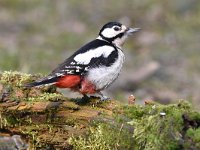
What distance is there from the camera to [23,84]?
21.7 feet

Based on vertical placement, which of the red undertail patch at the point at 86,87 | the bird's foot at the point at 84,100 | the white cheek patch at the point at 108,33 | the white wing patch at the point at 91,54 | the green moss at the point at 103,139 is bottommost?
the green moss at the point at 103,139

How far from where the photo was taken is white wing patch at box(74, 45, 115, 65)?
6.64m

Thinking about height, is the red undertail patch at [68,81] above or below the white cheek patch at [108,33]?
below

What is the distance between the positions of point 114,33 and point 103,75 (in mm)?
808

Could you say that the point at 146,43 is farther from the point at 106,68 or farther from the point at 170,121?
the point at 170,121

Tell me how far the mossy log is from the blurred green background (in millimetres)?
4846

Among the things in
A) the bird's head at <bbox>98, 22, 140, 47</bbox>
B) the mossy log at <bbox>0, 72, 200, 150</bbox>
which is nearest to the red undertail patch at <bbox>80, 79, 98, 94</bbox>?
the mossy log at <bbox>0, 72, 200, 150</bbox>

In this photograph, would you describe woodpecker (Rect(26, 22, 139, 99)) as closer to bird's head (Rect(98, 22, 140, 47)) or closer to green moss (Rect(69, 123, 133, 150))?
bird's head (Rect(98, 22, 140, 47))

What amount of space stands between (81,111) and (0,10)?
10139 mm

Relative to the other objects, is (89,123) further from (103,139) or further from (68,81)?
(68,81)

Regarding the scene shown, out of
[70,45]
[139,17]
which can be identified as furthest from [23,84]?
[139,17]

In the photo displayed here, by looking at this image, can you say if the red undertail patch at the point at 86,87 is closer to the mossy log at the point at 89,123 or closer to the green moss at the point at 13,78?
the mossy log at the point at 89,123

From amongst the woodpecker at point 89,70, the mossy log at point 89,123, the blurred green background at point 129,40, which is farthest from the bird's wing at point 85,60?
the blurred green background at point 129,40

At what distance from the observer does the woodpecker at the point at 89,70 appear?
6.50 meters
